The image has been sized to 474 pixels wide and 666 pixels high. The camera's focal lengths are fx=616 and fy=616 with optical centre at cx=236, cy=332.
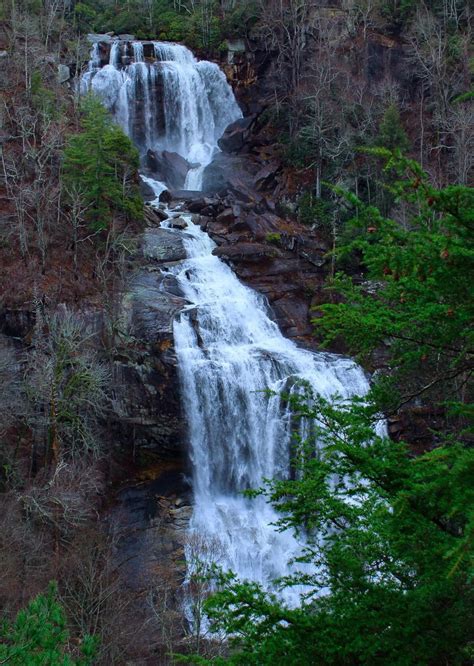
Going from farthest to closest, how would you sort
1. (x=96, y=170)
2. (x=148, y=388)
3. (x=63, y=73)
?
(x=63, y=73) → (x=96, y=170) → (x=148, y=388)

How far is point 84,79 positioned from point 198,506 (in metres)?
26.7

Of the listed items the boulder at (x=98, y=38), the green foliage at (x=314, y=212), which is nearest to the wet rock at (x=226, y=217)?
the green foliage at (x=314, y=212)

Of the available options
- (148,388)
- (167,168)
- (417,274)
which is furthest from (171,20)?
(417,274)

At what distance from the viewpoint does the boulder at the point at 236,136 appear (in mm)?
36656

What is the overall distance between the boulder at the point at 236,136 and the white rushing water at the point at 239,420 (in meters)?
15.9

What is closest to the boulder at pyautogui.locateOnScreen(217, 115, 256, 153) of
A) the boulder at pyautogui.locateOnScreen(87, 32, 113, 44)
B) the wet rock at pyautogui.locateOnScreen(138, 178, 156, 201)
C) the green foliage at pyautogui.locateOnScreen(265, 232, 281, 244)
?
the wet rock at pyautogui.locateOnScreen(138, 178, 156, 201)

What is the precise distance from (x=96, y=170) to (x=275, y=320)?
9610mm

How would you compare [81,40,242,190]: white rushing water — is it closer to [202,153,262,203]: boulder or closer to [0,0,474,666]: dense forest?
[0,0,474,666]: dense forest

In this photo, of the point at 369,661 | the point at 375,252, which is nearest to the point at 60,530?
the point at 369,661

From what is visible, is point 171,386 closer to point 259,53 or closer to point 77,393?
point 77,393

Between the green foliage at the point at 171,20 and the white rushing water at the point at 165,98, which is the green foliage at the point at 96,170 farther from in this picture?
the green foliage at the point at 171,20

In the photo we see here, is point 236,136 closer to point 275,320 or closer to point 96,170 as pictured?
point 96,170

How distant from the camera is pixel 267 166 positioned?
34.9 m

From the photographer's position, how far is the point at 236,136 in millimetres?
36750
